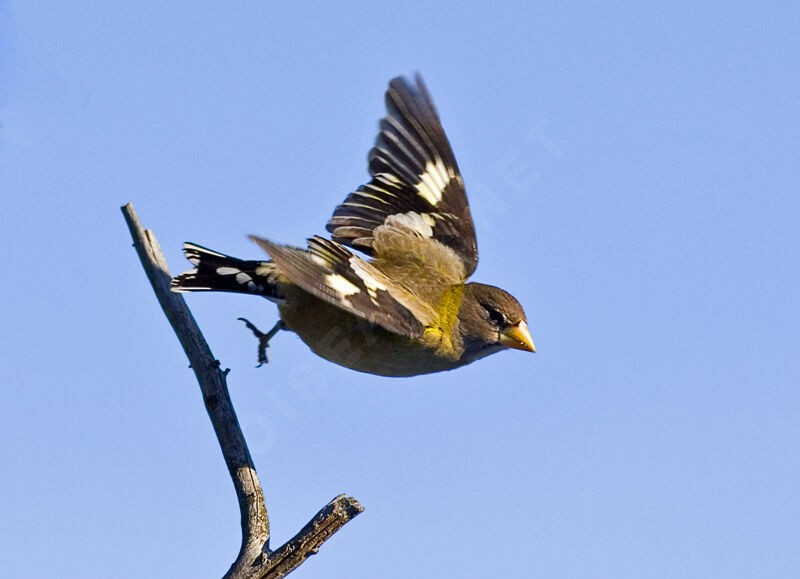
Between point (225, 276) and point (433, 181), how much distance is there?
309 cm

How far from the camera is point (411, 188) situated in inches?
328

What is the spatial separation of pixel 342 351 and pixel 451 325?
909mm

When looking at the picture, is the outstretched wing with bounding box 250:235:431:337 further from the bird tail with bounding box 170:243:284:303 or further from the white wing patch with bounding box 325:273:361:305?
the bird tail with bounding box 170:243:284:303

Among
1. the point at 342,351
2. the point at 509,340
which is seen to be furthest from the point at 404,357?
the point at 509,340

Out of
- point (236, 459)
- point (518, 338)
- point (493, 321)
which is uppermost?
point (493, 321)

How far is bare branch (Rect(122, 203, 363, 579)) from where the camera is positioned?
4.82m

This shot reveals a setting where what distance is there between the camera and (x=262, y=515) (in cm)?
539

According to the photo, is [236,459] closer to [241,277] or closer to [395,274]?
[241,277]

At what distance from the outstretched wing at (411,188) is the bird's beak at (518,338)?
3.19 ft

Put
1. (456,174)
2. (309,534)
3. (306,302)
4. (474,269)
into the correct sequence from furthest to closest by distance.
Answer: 1. (456,174)
2. (474,269)
3. (306,302)
4. (309,534)

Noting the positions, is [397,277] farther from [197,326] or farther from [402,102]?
[402,102]

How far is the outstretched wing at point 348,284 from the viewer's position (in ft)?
17.0

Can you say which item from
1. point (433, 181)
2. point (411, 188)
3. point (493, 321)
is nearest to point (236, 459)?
point (493, 321)

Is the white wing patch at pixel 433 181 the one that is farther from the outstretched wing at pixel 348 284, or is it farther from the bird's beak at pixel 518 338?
the outstretched wing at pixel 348 284
